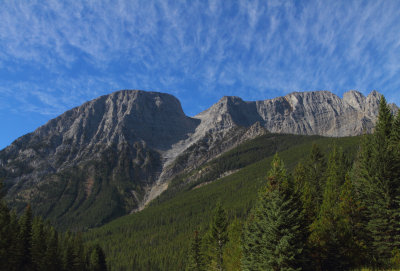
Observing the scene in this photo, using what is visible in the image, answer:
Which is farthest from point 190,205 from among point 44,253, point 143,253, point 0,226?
point 0,226

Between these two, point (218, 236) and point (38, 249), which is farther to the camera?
point (218, 236)

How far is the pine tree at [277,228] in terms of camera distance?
23.8 meters

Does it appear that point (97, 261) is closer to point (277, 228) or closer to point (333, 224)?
point (333, 224)

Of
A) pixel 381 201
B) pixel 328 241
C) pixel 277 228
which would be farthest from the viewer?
pixel 381 201

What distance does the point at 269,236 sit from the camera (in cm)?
2469

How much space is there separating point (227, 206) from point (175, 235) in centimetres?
3478

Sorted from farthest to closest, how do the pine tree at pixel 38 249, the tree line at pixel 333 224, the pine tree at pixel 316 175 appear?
1. the pine tree at pixel 316 175
2. the pine tree at pixel 38 249
3. the tree line at pixel 333 224

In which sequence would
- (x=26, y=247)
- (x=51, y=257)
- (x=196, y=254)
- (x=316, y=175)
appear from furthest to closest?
(x=316, y=175) < (x=196, y=254) < (x=51, y=257) < (x=26, y=247)

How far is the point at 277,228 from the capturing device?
2477cm

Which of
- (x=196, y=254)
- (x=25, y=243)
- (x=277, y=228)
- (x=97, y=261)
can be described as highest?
(x=25, y=243)

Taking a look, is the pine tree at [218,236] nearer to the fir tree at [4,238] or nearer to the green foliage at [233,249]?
the green foliage at [233,249]

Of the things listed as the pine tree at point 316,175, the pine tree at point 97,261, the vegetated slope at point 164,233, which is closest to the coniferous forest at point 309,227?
the pine tree at point 316,175

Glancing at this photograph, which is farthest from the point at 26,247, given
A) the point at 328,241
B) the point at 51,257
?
the point at 328,241

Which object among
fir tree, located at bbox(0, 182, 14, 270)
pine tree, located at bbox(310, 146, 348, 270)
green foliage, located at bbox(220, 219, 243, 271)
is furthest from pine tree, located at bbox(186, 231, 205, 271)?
pine tree, located at bbox(310, 146, 348, 270)
